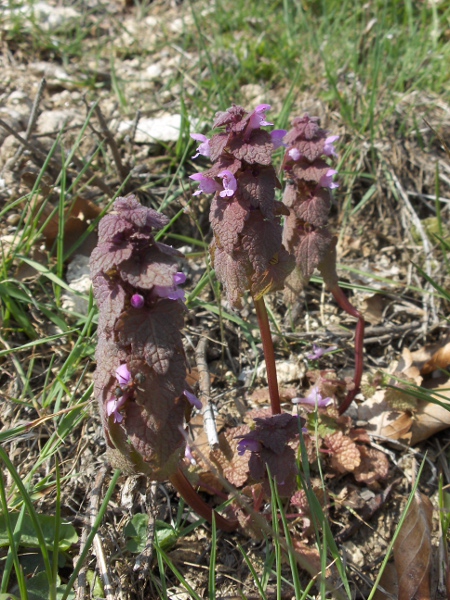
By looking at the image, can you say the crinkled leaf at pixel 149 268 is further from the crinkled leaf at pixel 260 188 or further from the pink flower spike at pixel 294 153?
the pink flower spike at pixel 294 153

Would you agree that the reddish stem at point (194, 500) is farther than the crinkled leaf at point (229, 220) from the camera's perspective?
Yes

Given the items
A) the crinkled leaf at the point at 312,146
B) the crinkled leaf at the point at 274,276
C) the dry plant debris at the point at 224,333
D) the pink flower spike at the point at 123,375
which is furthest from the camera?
the dry plant debris at the point at 224,333

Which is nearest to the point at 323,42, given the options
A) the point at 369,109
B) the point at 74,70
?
the point at 369,109

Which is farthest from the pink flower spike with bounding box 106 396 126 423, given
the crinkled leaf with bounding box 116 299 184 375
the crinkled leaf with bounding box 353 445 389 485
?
the crinkled leaf with bounding box 353 445 389 485

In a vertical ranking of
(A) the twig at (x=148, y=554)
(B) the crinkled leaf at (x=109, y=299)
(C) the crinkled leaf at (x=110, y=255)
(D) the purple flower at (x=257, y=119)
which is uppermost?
(D) the purple flower at (x=257, y=119)

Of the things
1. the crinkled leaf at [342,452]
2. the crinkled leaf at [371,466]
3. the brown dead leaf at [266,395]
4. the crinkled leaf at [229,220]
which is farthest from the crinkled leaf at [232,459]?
the crinkled leaf at [229,220]

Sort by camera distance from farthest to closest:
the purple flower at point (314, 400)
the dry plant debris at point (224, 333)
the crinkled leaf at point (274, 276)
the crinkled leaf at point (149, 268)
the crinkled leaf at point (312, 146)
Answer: the purple flower at point (314, 400) < the dry plant debris at point (224, 333) < the crinkled leaf at point (312, 146) < the crinkled leaf at point (274, 276) < the crinkled leaf at point (149, 268)

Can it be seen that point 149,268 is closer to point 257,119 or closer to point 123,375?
point 123,375
